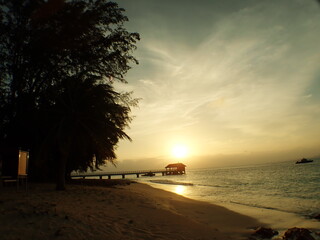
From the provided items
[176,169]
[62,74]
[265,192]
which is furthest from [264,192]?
[176,169]

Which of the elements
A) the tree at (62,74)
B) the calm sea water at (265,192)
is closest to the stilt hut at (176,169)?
the calm sea water at (265,192)

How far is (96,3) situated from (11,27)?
625 centimetres

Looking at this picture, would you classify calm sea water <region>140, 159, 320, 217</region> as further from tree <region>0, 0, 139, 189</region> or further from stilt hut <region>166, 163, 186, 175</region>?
stilt hut <region>166, 163, 186, 175</region>

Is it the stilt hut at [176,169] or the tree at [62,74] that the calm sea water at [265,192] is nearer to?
the tree at [62,74]

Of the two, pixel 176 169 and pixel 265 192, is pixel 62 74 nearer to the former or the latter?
pixel 265 192

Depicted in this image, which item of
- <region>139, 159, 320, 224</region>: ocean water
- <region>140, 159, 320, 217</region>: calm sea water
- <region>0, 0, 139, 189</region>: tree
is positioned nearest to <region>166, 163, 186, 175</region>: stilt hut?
<region>140, 159, 320, 217</region>: calm sea water

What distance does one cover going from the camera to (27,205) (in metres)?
7.55

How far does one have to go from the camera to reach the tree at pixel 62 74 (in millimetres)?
14539

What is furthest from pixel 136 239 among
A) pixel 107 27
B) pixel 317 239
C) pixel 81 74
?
pixel 107 27

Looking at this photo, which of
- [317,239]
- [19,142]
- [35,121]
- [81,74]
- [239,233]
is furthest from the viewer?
[19,142]

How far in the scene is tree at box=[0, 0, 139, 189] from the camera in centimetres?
1454

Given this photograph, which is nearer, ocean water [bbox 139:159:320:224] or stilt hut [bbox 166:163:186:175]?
ocean water [bbox 139:159:320:224]

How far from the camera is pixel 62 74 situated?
17516 millimetres

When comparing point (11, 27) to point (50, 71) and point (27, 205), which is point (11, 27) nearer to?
point (50, 71)
